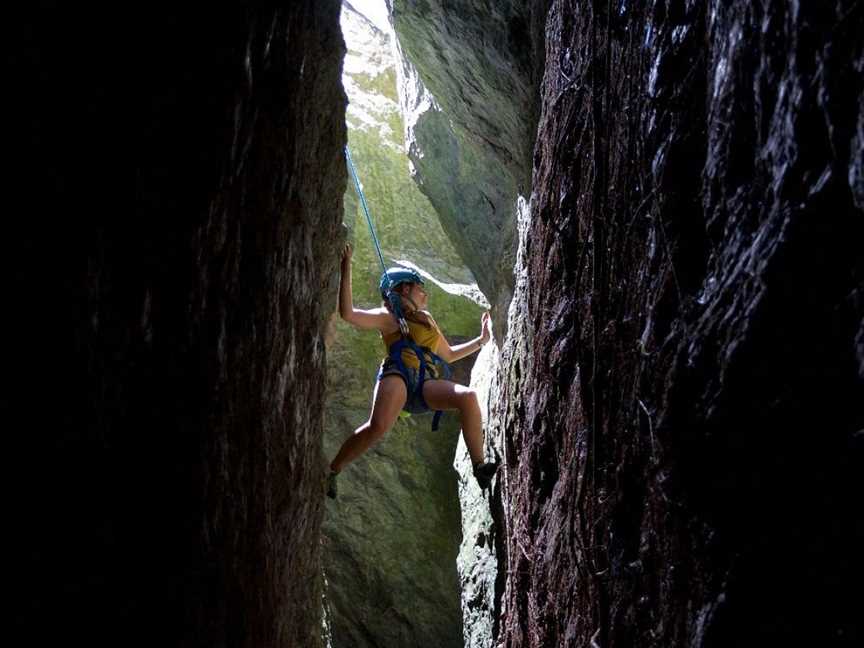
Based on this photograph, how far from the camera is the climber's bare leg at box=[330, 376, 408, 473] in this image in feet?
16.5

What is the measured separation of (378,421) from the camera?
5.11 metres

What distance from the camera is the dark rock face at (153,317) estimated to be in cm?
138

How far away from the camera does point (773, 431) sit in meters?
1.88

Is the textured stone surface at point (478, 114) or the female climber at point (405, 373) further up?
the textured stone surface at point (478, 114)

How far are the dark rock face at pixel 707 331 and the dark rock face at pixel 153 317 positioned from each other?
4.15ft

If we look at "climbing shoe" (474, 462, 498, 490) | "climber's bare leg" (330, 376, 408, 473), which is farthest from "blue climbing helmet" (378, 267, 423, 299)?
"climbing shoe" (474, 462, 498, 490)

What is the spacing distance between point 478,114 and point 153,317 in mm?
5321

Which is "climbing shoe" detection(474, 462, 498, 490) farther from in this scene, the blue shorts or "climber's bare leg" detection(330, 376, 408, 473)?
"climber's bare leg" detection(330, 376, 408, 473)

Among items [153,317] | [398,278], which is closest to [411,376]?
[398,278]

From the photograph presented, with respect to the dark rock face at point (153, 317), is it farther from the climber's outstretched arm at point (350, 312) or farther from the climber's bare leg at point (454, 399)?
the climber's bare leg at point (454, 399)

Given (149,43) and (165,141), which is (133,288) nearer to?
(165,141)

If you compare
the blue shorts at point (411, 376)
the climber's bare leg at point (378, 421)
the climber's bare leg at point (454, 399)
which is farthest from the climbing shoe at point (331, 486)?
the climber's bare leg at point (454, 399)

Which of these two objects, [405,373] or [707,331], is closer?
[707,331]

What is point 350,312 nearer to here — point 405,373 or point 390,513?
point 405,373
